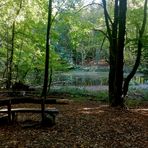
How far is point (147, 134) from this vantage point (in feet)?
29.6

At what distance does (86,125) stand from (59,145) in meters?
2.28

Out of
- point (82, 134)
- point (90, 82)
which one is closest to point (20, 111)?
point (82, 134)

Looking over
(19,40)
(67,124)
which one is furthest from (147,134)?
(19,40)

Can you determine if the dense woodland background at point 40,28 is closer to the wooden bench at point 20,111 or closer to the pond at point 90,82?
the wooden bench at point 20,111

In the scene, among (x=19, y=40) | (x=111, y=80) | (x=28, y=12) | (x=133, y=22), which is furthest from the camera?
(x=19, y=40)

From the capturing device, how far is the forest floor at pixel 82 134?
7.72m

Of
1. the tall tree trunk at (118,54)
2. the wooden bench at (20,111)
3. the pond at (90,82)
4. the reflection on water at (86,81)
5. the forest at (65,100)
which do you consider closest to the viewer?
the forest at (65,100)

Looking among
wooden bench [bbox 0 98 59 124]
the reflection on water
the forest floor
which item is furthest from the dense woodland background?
the reflection on water

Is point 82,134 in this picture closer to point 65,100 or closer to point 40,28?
point 65,100

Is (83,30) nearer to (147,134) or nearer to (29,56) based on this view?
(29,56)

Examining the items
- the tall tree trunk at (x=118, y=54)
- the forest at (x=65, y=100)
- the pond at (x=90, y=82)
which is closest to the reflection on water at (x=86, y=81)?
the pond at (x=90, y=82)

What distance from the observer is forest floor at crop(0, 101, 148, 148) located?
25.3 feet

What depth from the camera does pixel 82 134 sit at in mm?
8641

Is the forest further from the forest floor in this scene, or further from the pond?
the pond
